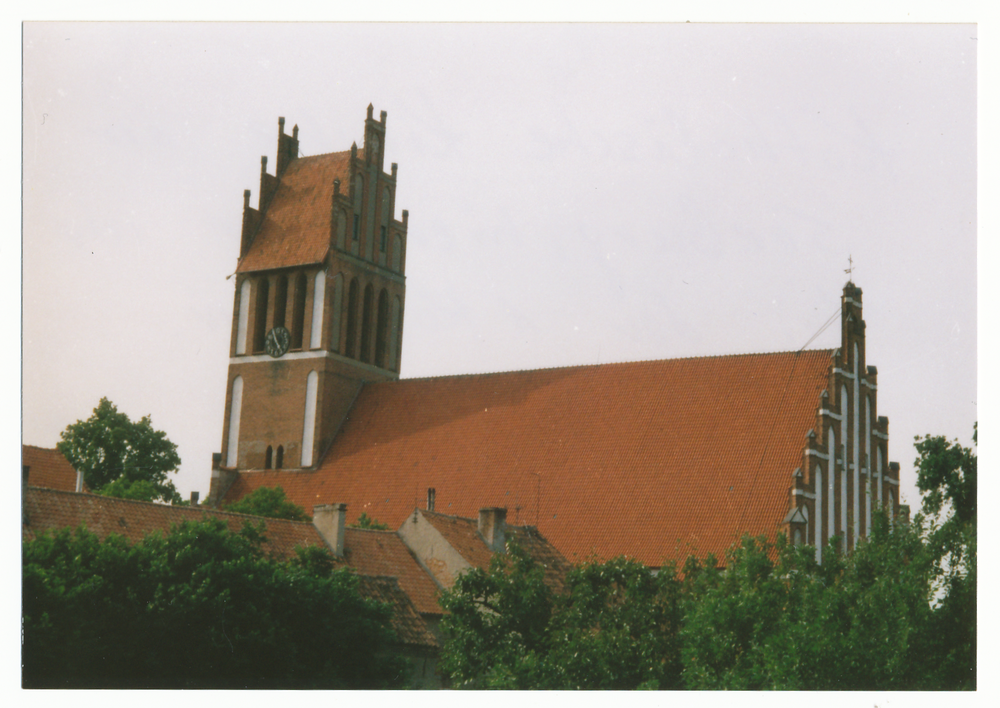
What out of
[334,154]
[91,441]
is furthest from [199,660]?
[334,154]

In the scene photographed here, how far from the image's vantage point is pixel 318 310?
48.7 metres

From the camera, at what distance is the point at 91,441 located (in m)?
47.9

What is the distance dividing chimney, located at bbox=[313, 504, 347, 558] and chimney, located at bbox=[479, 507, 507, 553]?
461 centimetres

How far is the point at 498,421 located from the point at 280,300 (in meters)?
10.3

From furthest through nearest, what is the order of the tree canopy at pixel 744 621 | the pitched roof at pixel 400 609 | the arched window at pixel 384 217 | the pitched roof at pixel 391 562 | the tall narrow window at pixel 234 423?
the arched window at pixel 384 217
the tall narrow window at pixel 234 423
the pitched roof at pixel 391 562
the pitched roof at pixel 400 609
the tree canopy at pixel 744 621

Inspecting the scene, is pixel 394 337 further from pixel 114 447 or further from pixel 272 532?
pixel 272 532

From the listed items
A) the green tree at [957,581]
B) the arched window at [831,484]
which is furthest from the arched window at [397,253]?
the green tree at [957,581]

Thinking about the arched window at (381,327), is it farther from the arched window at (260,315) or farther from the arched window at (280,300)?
the arched window at (260,315)

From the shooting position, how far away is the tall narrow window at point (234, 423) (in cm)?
4891

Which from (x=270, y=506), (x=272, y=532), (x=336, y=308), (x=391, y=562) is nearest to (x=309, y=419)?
(x=336, y=308)

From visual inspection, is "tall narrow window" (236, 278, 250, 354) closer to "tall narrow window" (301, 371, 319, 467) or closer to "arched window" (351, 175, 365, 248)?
"tall narrow window" (301, 371, 319, 467)

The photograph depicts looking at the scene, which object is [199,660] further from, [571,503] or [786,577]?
[571,503]

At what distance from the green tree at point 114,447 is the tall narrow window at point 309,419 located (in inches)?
179

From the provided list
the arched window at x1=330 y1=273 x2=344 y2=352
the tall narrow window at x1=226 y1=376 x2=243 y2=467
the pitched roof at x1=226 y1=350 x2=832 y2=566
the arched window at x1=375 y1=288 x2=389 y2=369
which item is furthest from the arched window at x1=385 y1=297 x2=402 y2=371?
the tall narrow window at x1=226 y1=376 x2=243 y2=467
